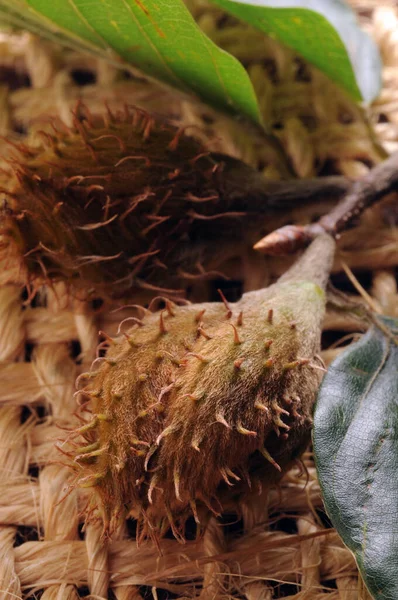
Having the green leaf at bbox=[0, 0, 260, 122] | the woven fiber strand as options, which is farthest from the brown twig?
the green leaf at bbox=[0, 0, 260, 122]

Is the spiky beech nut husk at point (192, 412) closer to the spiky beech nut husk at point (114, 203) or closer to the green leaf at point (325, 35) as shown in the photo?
the spiky beech nut husk at point (114, 203)

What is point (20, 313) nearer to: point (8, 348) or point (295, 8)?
point (8, 348)

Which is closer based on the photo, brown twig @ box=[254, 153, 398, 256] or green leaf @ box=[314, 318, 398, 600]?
green leaf @ box=[314, 318, 398, 600]

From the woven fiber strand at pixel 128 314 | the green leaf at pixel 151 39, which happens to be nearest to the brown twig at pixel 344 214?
the woven fiber strand at pixel 128 314

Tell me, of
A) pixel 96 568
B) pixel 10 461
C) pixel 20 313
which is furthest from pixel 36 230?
pixel 96 568

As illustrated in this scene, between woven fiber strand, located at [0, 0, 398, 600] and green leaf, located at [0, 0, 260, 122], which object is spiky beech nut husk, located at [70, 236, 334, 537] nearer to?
woven fiber strand, located at [0, 0, 398, 600]

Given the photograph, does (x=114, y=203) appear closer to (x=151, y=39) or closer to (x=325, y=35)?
(x=151, y=39)
